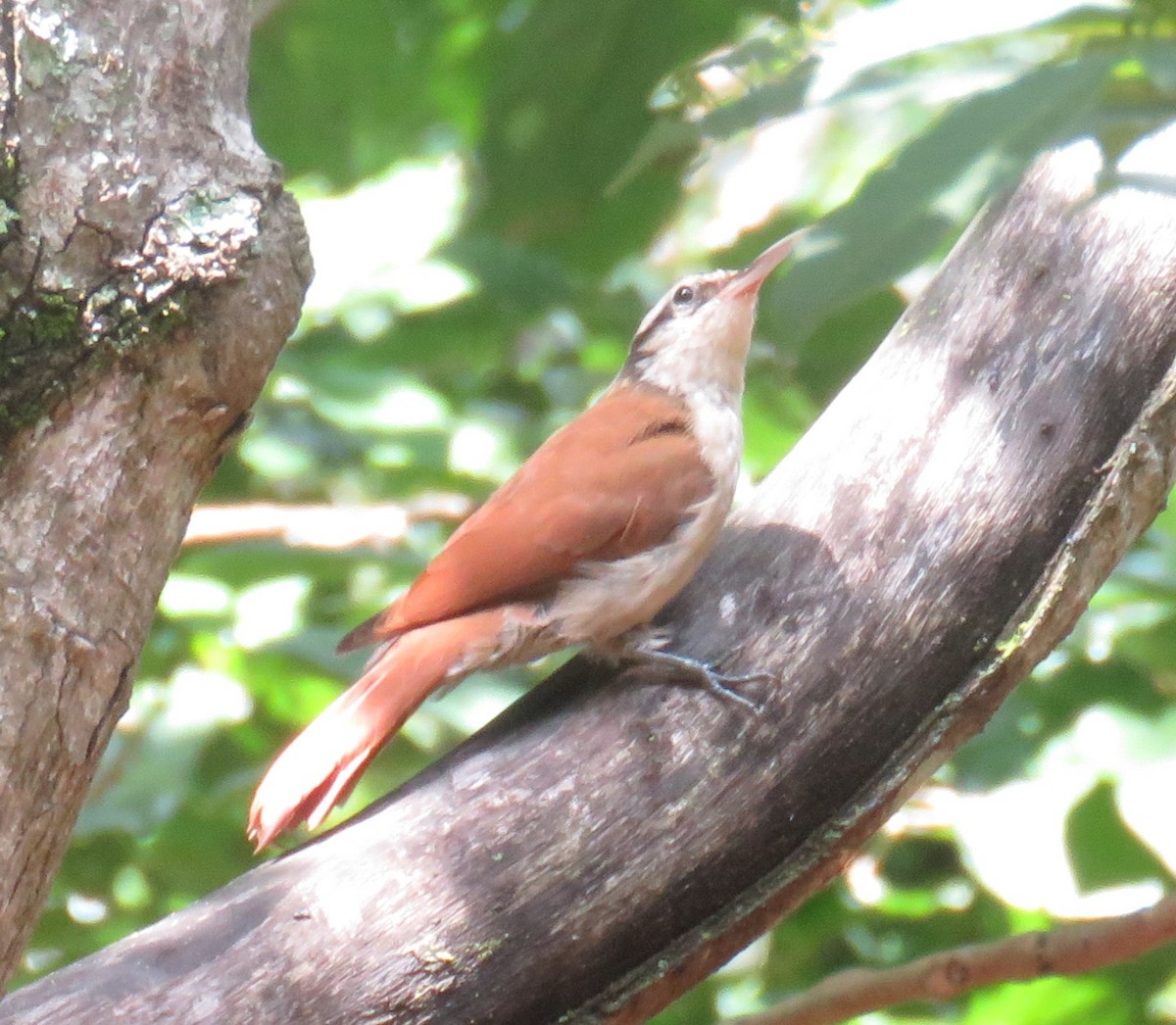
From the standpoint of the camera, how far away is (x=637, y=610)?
271 centimetres

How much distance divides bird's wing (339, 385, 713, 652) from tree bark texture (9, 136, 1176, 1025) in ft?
0.52

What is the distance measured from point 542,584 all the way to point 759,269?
1088mm

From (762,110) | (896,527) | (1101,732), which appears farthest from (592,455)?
(762,110)

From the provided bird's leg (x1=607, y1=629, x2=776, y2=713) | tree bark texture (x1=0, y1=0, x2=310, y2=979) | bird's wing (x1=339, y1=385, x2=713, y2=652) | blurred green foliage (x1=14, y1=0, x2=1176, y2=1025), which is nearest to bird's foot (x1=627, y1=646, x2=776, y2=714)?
bird's leg (x1=607, y1=629, x2=776, y2=713)

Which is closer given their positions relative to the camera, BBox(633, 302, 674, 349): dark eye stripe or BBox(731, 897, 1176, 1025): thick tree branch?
BBox(731, 897, 1176, 1025): thick tree branch

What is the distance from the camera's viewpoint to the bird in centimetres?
241

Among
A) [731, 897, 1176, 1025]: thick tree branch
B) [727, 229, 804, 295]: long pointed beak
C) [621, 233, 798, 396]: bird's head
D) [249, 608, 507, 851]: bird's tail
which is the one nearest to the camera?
[249, 608, 507, 851]: bird's tail

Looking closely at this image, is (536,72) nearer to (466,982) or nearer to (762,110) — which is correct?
(762,110)

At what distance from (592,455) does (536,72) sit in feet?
2.69

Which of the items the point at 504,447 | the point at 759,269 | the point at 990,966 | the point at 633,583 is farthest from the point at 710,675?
the point at 504,447

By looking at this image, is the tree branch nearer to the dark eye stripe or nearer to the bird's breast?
the dark eye stripe

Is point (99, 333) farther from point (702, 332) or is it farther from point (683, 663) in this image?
point (702, 332)

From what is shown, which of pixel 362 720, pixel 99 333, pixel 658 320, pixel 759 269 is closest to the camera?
pixel 99 333

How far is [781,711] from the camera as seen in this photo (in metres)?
2.35
